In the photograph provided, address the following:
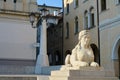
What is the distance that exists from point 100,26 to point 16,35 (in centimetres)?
724

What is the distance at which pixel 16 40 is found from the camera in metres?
26.4

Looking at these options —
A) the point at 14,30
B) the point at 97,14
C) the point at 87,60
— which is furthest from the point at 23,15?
the point at 87,60

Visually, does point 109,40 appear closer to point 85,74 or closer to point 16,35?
point 16,35

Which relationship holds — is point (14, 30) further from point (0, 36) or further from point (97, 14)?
point (97, 14)

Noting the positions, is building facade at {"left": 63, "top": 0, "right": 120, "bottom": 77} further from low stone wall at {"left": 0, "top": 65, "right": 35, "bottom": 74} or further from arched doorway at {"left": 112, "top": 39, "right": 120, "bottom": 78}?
low stone wall at {"left": 0, "top": 65, "right": 35, "bottom": 74}

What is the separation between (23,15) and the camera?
26.6 metres

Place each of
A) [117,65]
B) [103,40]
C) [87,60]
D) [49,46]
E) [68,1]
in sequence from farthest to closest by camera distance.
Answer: [49,46] → [68,1] → [103,40] → [117,65] → [87,60]

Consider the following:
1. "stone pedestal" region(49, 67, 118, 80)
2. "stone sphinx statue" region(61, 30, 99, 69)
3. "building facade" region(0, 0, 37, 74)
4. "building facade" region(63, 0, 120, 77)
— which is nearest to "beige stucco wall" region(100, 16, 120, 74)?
"building facade" region(63, 0, 120, 77)

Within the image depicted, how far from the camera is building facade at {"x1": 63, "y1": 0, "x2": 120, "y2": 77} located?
25.2 m

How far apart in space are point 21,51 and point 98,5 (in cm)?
794

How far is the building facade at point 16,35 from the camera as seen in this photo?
26.0m

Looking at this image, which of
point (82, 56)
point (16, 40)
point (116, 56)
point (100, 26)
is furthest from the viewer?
point (100, 26)

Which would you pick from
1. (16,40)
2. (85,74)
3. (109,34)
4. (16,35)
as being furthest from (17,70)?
(85,74)

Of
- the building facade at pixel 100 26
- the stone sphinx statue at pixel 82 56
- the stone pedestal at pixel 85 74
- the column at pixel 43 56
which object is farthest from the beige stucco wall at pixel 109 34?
the stone pedestal at pixel 85 74
